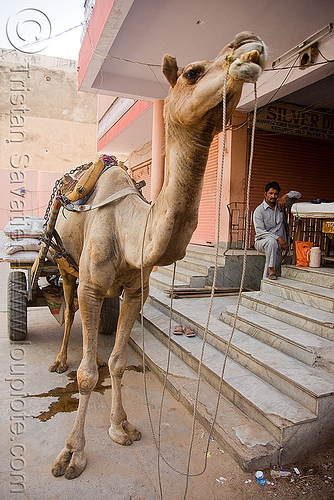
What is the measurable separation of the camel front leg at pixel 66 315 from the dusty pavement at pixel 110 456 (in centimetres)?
15

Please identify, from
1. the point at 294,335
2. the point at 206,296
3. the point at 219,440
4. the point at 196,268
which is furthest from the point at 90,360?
the point at 196,268

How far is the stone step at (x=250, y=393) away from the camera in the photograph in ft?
8.82

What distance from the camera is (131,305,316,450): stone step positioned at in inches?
106

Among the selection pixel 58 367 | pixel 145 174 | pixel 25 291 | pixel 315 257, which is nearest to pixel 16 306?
pixel 25 291

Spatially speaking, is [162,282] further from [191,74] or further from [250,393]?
[191,74]

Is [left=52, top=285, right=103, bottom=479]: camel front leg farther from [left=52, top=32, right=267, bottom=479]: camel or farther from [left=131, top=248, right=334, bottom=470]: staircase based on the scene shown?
[left=131, top=248, right=334, bottom=470]: staircase

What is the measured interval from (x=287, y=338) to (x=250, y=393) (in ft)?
2.69

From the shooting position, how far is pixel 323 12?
16.9 ft

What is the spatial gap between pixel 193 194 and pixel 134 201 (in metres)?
0.89

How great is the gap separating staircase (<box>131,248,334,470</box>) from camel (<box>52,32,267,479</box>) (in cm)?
86

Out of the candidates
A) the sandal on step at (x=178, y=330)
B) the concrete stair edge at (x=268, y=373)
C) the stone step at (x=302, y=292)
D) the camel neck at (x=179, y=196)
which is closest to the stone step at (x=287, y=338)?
the concrete stair edge at (x=268, y=373)

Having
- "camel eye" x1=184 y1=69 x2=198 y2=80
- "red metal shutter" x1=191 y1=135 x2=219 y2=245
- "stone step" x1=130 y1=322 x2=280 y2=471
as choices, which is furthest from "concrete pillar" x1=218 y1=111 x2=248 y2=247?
"camel eye" x1=184 y1=69 x2=198 y2=80

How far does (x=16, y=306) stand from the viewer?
4746 mm

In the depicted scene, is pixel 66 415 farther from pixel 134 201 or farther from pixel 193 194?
pixel 193 194
